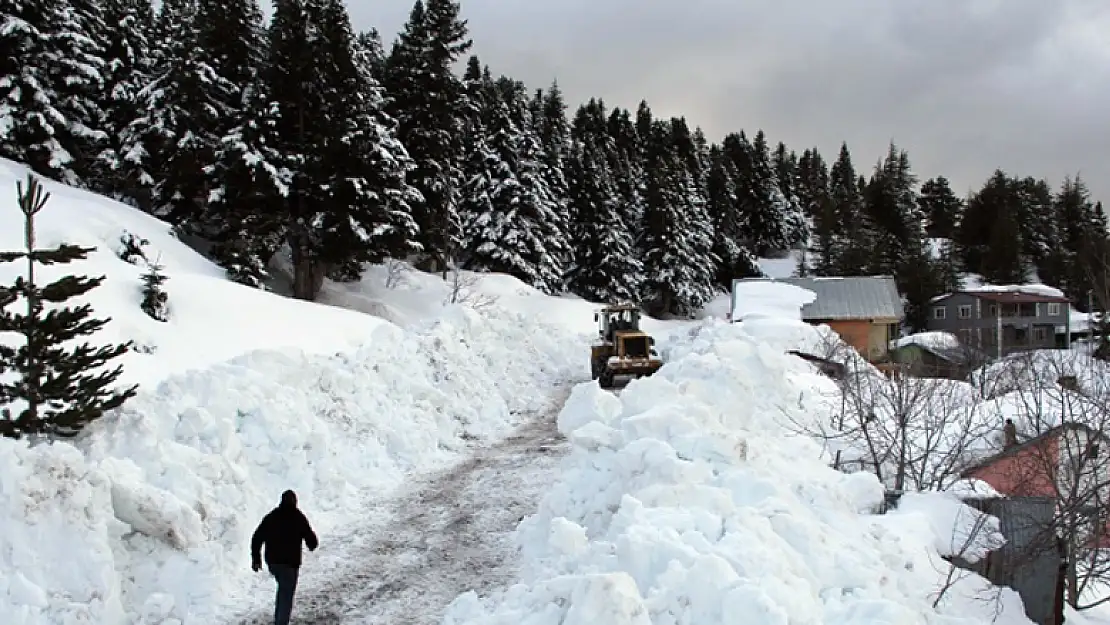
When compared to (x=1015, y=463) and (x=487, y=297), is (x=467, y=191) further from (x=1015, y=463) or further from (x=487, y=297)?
(x=1015, y=463)

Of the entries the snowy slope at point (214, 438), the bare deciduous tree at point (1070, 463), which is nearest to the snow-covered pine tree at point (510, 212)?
the snowy slope at point (214, 438)

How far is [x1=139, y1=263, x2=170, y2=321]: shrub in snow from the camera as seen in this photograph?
1366 cm

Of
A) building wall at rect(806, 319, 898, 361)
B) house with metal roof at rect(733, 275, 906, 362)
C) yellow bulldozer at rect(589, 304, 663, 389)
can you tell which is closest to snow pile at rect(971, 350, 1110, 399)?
yellow bulldozer at rect(589, 304, 663, 389)

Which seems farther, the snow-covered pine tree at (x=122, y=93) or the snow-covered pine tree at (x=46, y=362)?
the snow-covered pine tree at (x=122, y=93)

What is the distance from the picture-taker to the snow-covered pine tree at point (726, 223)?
204ft

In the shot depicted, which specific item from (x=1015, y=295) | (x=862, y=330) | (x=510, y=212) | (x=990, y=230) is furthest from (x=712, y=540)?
(x=990, y=230)

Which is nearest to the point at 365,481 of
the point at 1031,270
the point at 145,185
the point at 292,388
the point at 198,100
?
the point at 292,388

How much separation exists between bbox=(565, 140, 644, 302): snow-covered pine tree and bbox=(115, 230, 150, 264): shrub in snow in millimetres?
29579

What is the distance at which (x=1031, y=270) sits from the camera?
2773 inches

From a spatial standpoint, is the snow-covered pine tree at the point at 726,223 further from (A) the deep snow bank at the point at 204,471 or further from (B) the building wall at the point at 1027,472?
(B) the building wall at the point at 1027,472

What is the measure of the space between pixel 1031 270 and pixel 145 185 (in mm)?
73463

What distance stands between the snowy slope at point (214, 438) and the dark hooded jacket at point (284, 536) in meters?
0.92

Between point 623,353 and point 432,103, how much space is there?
19.9 metres

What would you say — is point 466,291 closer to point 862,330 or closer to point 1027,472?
point 862,330
